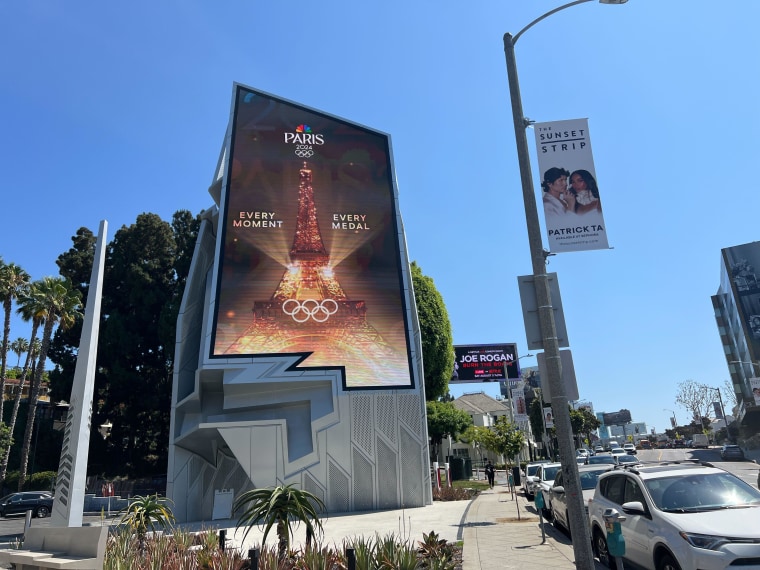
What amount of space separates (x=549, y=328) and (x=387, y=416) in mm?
16682

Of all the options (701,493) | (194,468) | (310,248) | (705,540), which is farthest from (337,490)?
(705,540)

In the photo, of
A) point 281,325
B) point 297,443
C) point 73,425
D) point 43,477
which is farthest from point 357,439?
point 43,477

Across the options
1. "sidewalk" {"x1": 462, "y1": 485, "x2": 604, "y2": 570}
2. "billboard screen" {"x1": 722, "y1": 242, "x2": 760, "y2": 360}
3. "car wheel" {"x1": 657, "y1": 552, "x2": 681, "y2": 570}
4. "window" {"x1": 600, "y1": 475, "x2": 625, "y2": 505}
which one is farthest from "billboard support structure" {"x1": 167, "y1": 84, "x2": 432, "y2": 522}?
"billboard screen" {"x1": 722, "y1": 242, "x2": 760, "y2": 360}

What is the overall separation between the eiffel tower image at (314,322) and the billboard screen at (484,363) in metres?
34.3

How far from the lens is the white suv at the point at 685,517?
623 cm

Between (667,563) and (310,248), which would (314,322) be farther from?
(667,563)

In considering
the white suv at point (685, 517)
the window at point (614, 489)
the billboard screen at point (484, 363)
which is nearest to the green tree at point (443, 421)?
the billboard screen at point (484, 363)

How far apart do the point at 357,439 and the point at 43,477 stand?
28.3 m

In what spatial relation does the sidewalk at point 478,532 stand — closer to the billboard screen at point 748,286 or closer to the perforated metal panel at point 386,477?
the perforated metal panel at point 386,477

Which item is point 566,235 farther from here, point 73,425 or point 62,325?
point 62,325

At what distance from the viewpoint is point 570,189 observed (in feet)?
25.2

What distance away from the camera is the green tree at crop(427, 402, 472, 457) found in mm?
44531

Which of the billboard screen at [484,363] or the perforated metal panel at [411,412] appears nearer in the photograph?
the perforated metal panel at [411,412]

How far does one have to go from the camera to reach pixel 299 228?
25641 mm
